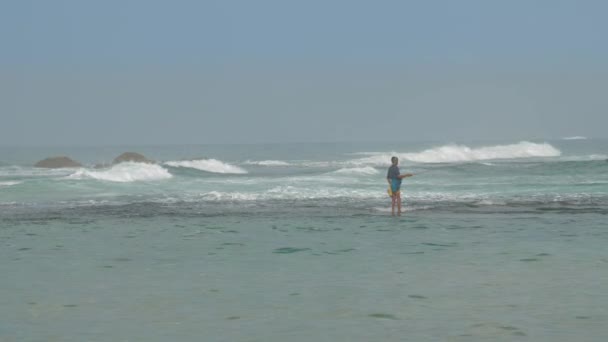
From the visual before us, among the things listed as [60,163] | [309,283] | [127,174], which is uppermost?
[60,163]

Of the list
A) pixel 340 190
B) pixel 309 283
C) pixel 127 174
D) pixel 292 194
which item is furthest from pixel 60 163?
pixel 309 283

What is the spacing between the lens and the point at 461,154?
71.8 metres

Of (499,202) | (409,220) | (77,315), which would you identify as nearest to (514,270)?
(77,315)

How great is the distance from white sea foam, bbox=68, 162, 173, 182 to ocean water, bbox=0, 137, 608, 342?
10348 mm

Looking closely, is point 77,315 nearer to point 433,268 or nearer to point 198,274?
point 198,274

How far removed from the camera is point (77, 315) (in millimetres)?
8859

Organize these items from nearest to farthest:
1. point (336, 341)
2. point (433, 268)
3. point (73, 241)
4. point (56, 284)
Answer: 1. point (336, 341)
2. point (56, 284)
3. point (433, 268)
4. point (73, 241)

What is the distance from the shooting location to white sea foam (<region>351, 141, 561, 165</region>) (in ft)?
221

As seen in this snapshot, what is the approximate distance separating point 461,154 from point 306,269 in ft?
202

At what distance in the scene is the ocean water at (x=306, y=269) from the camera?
8.31 metres

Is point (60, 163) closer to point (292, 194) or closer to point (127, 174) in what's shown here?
point (127, 174)

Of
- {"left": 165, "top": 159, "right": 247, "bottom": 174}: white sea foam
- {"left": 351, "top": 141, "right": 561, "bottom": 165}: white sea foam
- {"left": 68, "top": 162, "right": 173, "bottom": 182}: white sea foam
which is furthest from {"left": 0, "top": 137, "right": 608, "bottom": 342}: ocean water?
{"left": 351, "top": 141, "right": 561, "bottom": 165}: white sea foam

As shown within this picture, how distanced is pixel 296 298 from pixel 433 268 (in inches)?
107

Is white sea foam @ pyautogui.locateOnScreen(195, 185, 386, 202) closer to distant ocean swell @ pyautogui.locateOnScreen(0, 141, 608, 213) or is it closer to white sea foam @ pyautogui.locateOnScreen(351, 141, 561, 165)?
distant ocean swell @ pyautogui.locateOnScreen(0, 141, 608, 213)
